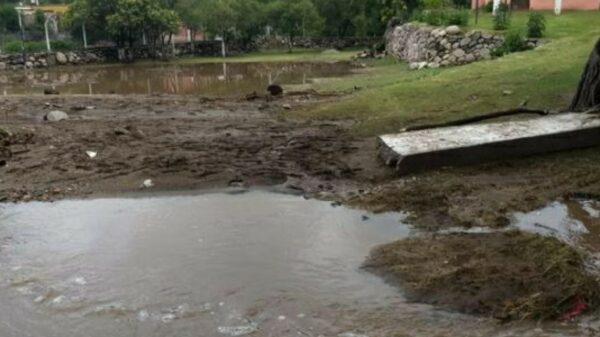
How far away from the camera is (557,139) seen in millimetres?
8680

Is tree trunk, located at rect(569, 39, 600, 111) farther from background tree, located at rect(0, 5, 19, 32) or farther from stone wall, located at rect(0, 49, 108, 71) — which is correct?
background tree, located at rect(0, 5, 19, 32)

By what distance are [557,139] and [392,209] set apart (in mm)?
2784

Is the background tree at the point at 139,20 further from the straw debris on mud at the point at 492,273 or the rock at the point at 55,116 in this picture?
the straw debris on mud at the point at 492,273

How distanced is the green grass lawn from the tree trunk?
28.8 m

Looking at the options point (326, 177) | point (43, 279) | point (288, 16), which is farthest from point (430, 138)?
point (288, 16)

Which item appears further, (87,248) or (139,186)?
(139,186)

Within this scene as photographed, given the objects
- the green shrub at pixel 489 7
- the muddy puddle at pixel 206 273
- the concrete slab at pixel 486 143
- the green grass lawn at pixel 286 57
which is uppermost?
the green shrub at pixel 489 7

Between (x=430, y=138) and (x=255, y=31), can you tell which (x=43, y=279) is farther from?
(x=255, y=31)

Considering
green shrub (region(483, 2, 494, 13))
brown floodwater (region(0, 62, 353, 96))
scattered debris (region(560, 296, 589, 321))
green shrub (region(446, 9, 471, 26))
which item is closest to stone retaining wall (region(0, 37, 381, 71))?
brown floodwater (region(0, 62, 353, 96))

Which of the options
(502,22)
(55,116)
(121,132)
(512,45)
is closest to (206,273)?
(121,132)

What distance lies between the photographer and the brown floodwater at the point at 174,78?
25.2 m

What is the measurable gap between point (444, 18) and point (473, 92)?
1599 centimetres

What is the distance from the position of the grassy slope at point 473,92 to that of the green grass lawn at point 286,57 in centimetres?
2216

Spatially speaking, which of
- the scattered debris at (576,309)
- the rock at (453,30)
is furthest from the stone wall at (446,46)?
the scattered debris at (576,309)
